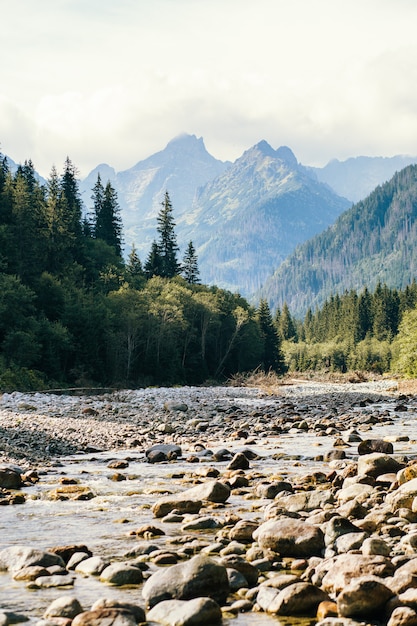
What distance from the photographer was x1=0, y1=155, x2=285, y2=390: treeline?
49.7m

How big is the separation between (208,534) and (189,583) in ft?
9.78

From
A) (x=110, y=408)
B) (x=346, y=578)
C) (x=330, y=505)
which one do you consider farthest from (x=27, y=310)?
(x=346, y=578)

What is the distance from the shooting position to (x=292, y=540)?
8.93 m

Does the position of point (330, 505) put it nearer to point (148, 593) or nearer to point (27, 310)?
point (148, 593)

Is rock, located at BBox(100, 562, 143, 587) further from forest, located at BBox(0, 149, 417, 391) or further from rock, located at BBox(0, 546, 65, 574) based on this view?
forest, located at BBox(0, 149, 417, 391)

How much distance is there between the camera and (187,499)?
11828 millimetres

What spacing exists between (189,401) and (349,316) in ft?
409

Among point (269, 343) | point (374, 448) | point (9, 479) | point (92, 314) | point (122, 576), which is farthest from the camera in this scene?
point (269, 343)

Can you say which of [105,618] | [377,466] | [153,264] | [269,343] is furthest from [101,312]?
[105,618]

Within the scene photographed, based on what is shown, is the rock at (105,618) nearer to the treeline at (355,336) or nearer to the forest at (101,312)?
the forest at (101,312)

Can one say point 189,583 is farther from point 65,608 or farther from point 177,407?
point 177,407

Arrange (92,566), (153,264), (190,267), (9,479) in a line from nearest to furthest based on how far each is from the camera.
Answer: (92,566) < (9,479) < (153,264) < (190,267)

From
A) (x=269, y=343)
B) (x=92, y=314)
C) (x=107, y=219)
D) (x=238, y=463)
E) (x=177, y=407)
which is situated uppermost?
(x=107, y=219)

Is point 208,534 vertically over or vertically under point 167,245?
under
